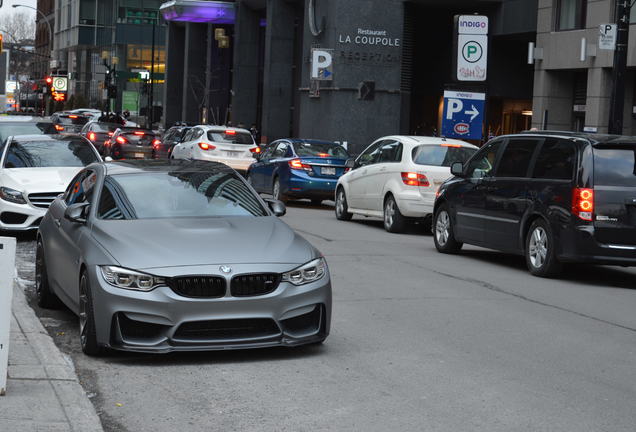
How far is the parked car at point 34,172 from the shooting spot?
16.6 meters

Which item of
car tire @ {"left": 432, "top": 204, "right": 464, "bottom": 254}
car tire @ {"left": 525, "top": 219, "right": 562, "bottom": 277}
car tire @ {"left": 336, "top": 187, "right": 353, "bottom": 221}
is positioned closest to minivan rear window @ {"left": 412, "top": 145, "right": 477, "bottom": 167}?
car tire @ {"left": 432, "top": 204, "right": 464, "bottom": 254}

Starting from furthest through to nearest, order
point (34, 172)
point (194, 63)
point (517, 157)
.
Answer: point (194, 63) → point (34, 172) → point (517, 157)

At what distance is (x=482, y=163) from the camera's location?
1628 centimetres

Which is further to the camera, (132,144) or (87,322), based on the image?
(132,144)

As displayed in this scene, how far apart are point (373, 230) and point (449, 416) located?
14.2 meters

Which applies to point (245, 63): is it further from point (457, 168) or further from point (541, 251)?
point (541, 251)

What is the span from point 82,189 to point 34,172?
23.9 ft

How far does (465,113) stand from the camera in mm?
27297

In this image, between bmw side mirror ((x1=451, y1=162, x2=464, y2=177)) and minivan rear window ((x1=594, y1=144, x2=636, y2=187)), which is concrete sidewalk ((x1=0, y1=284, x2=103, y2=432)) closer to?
minivan rear window ((x1=594, y1=144, x2=636, y2=187))

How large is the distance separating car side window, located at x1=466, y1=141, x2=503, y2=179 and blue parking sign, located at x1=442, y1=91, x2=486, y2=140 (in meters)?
10.7

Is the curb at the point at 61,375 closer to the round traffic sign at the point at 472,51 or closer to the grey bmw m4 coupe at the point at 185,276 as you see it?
the grey bmw m4 coupe at the point at 185,276

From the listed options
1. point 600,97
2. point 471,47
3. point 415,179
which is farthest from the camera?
point 600,97

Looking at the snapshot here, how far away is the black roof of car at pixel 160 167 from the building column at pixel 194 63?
6228 centimetres

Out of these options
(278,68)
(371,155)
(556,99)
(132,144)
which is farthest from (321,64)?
(371,155)
